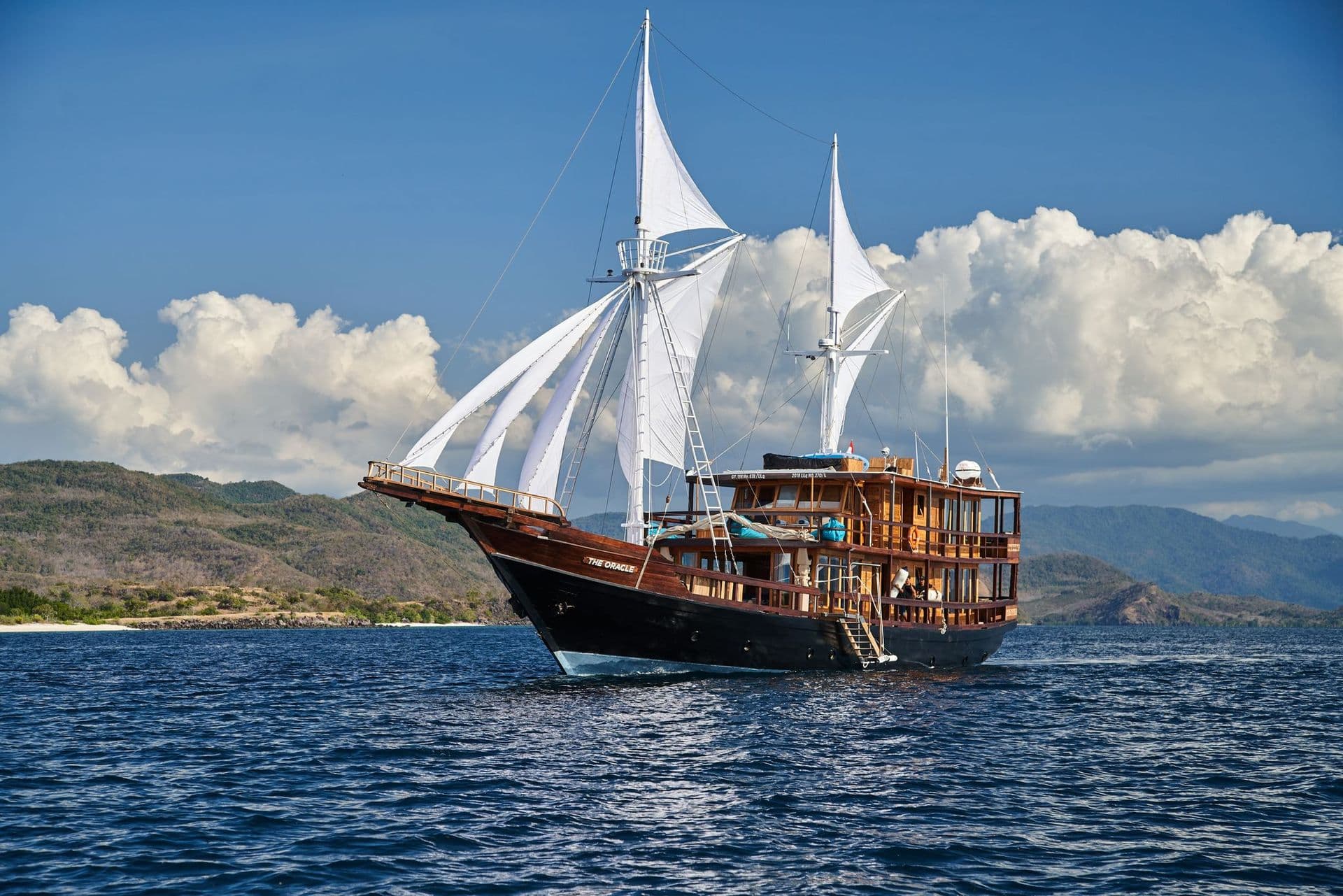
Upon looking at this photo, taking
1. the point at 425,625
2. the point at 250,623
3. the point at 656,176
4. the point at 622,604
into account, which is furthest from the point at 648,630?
the point at 425,625

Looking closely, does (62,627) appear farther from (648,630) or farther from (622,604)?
(622,604)

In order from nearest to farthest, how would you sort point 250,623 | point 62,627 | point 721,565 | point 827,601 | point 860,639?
point 827,601
point 860,639
point 721,565
point 62,627
point 250,623

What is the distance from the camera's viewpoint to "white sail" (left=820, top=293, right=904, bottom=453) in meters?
57.5

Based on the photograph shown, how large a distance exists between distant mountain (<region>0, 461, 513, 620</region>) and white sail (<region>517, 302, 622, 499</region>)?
300 ft

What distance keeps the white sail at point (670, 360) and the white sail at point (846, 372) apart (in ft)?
37.7

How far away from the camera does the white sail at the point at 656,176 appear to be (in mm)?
43688

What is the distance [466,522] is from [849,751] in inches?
588

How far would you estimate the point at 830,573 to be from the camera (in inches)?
1734

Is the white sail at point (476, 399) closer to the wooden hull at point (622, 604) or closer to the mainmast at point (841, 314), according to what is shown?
the wooden hull at point (622, 604)

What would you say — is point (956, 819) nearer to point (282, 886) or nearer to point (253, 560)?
point (282, 886)

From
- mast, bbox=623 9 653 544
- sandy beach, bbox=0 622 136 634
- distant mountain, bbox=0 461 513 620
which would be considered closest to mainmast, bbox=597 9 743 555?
mast, bbox=623 9 653 544

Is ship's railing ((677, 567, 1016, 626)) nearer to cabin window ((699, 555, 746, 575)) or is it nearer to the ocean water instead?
cabin window ((699, 555, 746, 575))

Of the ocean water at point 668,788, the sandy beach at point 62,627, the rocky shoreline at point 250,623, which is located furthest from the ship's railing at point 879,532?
the rocky shoreline at point 250,623

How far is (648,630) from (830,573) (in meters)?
8.19
